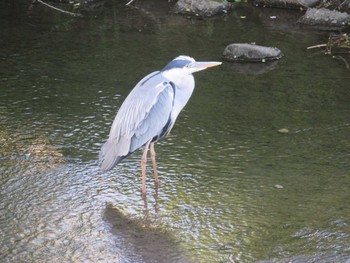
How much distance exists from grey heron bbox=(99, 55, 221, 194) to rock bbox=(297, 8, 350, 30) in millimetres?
5092

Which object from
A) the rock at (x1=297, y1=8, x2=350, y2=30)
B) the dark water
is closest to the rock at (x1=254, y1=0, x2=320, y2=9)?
the rock at (x1=297, y1=8, x2=350, y2=30)

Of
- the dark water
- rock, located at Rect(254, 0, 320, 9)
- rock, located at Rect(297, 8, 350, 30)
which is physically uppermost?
rock, located at Rect(254, 0, 320, 9)

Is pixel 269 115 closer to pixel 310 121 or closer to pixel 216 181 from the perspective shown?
pixel 310 121

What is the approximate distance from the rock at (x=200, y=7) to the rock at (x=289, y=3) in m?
0.74

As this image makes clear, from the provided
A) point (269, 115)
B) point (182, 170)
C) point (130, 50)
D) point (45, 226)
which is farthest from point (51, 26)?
point (45, 226)

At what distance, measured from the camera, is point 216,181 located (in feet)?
17.0

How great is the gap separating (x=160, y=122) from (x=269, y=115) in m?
1.77

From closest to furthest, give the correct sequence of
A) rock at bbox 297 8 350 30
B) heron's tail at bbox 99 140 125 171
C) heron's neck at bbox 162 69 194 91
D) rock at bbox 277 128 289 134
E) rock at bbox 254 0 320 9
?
heron's tail at bbox 99 140 125 171 → heron's neck at bbox 162 69 194 91 → rock at bbox 277 128 289 134 → rock at bbox 297 8 350 30 → rock at bbox 254 0 320 9

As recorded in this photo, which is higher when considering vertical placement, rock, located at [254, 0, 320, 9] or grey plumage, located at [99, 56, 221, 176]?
rock, located at [254, 0, 320, 9]

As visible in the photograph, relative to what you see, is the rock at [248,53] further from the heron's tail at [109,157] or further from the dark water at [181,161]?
the heron's tail at [109,157]

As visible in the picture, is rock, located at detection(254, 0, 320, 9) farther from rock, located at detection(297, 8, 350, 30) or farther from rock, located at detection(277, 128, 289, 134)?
rock, located at detection(277, 128, 289, 134)

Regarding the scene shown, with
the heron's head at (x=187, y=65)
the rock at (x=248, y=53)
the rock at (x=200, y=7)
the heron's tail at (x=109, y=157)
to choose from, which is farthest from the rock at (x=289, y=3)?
the heron's tail at (x=109, y=157)

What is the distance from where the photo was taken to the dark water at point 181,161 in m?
4.35

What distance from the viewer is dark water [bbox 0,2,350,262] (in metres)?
4.35
